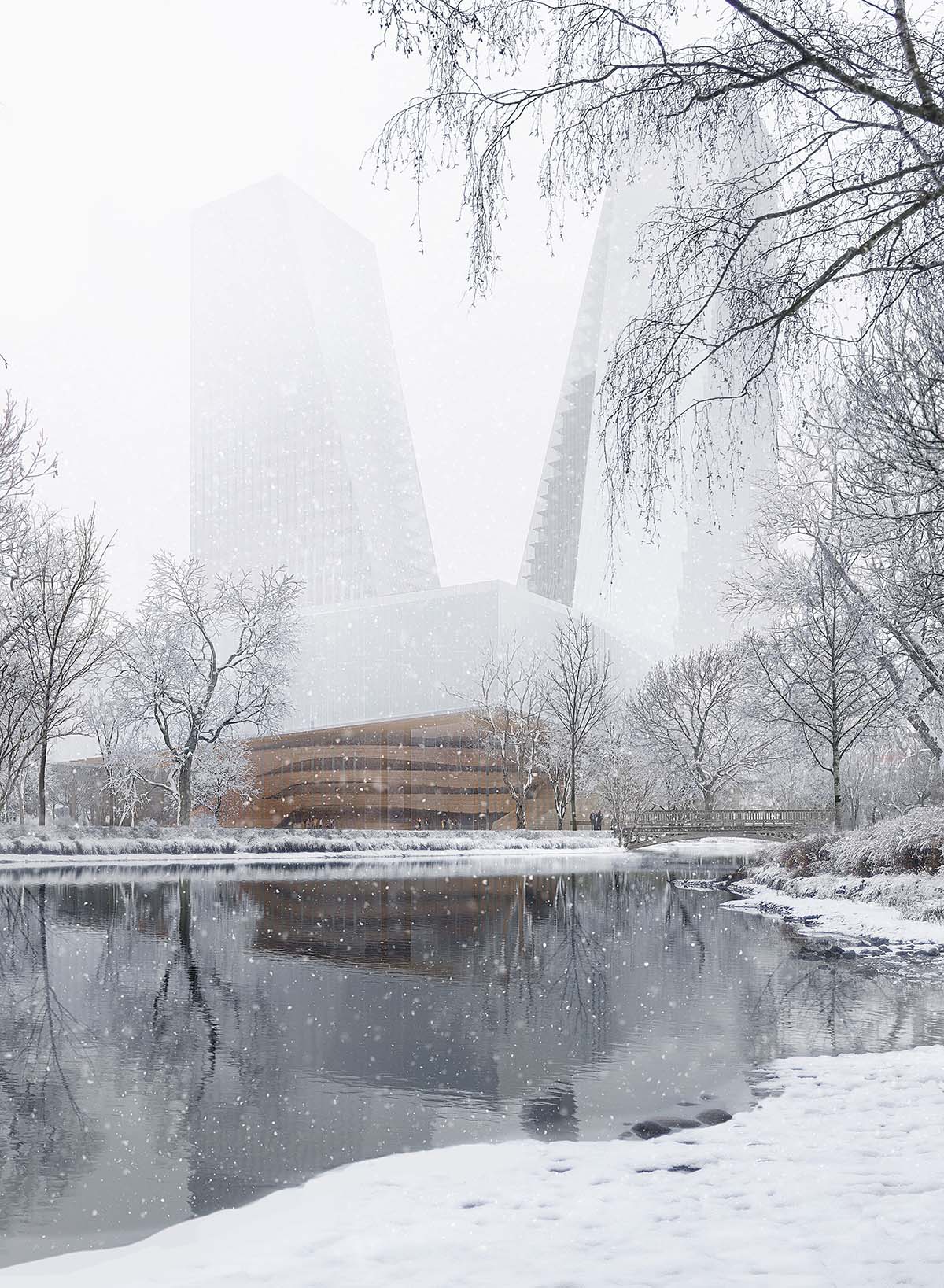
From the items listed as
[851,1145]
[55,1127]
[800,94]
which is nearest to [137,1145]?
[55,1127]

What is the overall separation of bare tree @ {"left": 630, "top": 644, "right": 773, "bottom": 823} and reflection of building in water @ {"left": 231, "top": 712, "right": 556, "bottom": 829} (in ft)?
78.8

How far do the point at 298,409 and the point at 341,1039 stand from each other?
5188 inches

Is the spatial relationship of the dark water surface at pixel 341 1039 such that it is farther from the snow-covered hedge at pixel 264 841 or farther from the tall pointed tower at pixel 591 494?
the tall pointed tower at pixel 591 494

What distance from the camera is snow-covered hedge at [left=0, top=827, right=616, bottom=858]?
27438 mm

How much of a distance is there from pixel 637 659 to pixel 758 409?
300 ft

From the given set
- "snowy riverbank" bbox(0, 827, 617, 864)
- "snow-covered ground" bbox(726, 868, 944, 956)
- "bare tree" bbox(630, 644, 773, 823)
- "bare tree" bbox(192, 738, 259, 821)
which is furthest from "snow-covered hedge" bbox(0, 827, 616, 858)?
"snow-covered ground" bbox(726, 868, 944, 956)

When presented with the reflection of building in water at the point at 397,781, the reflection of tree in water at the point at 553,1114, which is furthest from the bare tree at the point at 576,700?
the reflection of tree in water at the point at 553,1114

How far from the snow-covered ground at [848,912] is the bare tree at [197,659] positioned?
913 inches

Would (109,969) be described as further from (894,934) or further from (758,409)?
(894,934)

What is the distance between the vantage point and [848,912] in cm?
1397

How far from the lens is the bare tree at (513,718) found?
50.9 meters

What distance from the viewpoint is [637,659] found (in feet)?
317

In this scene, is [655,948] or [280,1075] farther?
[655,948]

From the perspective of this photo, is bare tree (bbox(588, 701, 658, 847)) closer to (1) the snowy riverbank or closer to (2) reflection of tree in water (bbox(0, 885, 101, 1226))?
(1) the snowy riverbank
